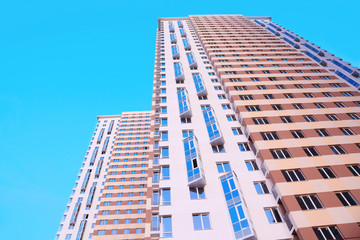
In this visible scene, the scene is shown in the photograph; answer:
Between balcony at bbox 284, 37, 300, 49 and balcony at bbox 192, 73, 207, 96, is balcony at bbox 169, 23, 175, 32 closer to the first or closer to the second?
balcony at bbox 192, 73, 207, 96

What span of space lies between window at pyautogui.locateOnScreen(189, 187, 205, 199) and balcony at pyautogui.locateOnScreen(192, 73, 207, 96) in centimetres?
1641

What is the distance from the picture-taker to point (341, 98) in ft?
98.6

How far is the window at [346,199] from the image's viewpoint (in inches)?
697

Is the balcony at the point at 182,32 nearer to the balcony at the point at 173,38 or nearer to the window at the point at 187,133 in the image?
the balcony at the point at 173,38

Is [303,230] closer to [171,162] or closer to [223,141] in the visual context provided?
[223,141]

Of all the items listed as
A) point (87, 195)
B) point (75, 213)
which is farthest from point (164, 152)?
point (87, 195)

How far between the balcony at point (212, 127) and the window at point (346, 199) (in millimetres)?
12187

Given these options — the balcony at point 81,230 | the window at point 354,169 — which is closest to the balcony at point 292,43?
the window at point 354,169

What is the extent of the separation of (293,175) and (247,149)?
5992 mm

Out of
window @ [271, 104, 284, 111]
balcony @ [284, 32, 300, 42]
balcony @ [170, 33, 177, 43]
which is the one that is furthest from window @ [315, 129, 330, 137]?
balcony @ [170, 33, 177, 43]

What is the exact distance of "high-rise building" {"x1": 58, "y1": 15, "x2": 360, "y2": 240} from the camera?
17.8 m

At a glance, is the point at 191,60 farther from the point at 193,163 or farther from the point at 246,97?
the point at 193,163

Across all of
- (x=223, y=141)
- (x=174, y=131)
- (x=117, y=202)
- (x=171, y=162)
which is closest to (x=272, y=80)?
(x=223, y=141)

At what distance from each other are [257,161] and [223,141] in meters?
4.49
